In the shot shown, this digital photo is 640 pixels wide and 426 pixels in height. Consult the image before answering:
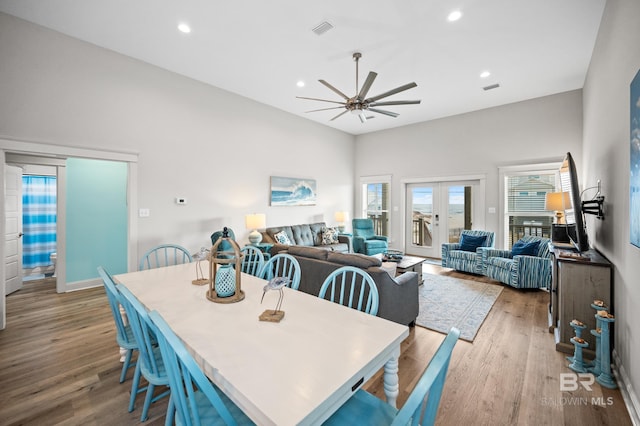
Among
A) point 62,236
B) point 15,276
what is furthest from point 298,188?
point 15,276

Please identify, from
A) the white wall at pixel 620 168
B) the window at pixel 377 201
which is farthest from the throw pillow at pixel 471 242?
the window at pixel 377 201

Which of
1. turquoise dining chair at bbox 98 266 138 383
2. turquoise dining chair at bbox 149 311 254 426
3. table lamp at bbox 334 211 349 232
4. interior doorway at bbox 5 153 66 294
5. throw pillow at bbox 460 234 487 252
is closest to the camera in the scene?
turquoise dining chair at bbox 149 311 254 426

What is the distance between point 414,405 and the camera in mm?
688

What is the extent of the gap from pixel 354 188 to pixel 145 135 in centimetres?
550

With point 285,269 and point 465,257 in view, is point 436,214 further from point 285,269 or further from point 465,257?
point 285,269

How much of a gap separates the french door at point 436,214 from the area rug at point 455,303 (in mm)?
1995

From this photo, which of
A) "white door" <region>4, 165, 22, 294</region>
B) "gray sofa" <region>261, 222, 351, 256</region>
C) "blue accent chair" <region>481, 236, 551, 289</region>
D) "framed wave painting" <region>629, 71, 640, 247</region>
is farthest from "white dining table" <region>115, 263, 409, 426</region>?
"blue accent chair" <region>481, 236, 551, 289</region>

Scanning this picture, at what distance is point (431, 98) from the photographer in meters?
5.30

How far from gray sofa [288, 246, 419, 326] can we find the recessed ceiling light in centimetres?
280

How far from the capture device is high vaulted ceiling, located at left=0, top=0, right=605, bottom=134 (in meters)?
2.90

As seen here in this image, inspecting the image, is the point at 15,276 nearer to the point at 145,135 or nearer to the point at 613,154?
the point at 145,135

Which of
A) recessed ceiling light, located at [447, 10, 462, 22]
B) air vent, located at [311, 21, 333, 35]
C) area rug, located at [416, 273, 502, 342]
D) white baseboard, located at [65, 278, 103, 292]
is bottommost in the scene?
area rug, located at [416, 273, 502, 342]

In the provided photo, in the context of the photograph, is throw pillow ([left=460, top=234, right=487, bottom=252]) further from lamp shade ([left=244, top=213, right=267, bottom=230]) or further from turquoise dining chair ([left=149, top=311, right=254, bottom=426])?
turquoise dining chair ([left=149, top=311, right=254, bottom=426])

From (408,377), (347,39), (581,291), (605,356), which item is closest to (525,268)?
(581,291)
